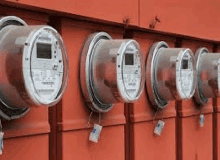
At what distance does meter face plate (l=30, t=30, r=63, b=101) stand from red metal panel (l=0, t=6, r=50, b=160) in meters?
0.11

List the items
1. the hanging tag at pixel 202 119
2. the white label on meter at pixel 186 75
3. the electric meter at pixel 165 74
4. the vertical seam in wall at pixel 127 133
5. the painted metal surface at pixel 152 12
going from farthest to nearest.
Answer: the hanging tag at pixel 202 119 → the white label on meter at pixel 186 75 → the electric meter at pixel 165 74 → the vertical seam in wall at pixel 127 133 → the painted metal surface at pixel 152 12

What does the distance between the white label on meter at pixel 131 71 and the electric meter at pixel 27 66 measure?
17.9 inches

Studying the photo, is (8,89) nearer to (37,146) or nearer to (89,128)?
(37,146)

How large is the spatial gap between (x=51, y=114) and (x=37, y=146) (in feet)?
0.66

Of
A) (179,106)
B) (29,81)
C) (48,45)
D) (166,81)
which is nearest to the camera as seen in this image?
(29,81)

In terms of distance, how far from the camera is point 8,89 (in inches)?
63.5

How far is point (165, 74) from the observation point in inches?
102

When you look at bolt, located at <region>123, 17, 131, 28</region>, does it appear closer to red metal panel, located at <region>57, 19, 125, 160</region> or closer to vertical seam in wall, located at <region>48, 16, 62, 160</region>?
red metal panel, located at <region>57, 19, 125, 160</region>

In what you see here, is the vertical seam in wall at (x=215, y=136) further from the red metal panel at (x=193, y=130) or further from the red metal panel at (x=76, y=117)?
the red metal panel at (x=76, y=117)

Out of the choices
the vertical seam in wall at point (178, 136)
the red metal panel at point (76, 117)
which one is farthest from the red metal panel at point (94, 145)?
the vertical seam in wall at point (178, 136)

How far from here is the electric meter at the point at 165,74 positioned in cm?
259

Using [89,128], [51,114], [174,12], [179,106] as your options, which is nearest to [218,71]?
[179,106]

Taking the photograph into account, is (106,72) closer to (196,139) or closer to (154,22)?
(154,22)

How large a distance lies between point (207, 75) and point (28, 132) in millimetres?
1702
